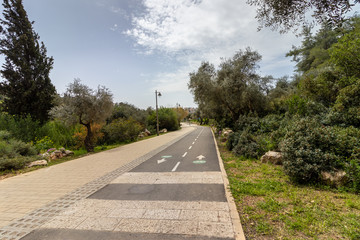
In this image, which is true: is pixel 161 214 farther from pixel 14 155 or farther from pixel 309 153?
pixel 14 155

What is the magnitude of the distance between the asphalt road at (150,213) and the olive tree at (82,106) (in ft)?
27.0

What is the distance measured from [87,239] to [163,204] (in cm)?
172

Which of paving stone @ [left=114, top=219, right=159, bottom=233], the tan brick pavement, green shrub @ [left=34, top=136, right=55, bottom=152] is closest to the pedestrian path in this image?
the tan brick pavement

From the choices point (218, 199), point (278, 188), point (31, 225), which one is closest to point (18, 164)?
point (31, 225)

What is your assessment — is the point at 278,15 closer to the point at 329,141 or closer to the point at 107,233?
the point at 329,141

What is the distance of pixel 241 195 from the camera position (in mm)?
4527

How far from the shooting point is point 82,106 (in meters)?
12.1

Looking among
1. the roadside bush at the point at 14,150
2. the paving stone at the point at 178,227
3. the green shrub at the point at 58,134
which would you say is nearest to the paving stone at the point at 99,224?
the paving stone at the point at 178,227

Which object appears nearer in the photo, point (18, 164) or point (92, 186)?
point (92, 186)

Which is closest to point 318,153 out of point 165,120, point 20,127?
point 20,127

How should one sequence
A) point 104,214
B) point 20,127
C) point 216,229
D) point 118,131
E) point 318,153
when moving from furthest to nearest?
point 118,131, point 20,127, point 318,153, point 104,214, point 216,229

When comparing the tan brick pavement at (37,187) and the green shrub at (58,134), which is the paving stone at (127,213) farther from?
the green shrub at (58,134)

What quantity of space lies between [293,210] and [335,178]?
80.4 inches

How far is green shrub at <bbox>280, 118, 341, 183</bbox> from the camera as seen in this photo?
486cm
